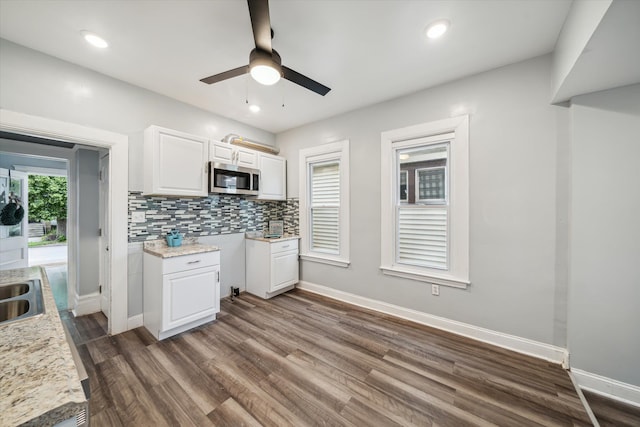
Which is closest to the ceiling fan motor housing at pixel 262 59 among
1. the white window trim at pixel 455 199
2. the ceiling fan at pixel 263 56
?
the ceiling fan at pixel 263 56

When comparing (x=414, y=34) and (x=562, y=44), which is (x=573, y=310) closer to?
(x=562, y=44)

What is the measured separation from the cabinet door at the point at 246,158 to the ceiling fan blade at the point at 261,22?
74.9 inches

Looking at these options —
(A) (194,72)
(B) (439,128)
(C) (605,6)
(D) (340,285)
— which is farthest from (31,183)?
(C) (605,6)

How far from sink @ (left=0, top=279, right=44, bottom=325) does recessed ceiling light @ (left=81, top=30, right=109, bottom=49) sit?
75.6 inches

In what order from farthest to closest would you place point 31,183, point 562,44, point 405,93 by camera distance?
point 31,183 → point 405,93 → point 562,44

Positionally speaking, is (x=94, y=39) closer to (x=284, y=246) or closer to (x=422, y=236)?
(x=284, y=246)

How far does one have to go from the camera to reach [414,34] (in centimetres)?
192

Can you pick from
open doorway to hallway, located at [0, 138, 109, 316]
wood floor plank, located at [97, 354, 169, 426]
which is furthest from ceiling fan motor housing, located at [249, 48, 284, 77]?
open doorway to hallway, located at [0, 138, 109, 316]

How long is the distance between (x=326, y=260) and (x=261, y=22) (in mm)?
2897

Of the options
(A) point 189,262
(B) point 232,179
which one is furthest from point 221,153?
(A) point 189,262

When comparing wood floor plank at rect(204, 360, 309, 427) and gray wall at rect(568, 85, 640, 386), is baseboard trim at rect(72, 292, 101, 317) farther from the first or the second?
gray wall at rect(568, 85, 640, 386)

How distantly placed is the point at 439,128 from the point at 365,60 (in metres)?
1.09

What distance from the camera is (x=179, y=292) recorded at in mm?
2514

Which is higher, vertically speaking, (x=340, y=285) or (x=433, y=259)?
(x=433, y=259)
